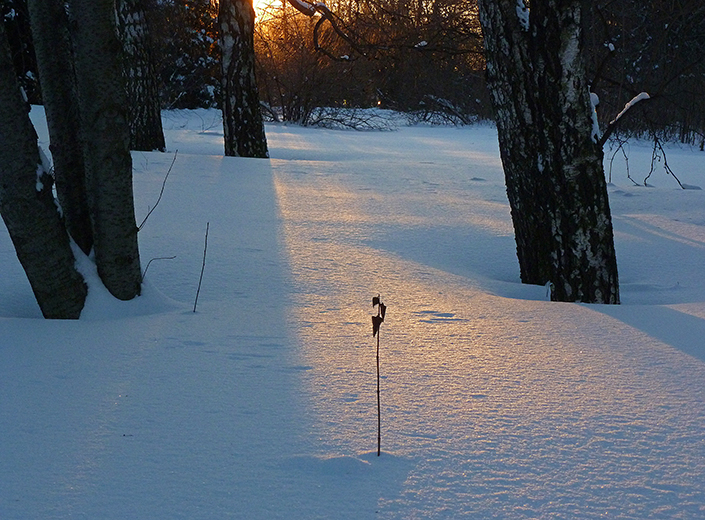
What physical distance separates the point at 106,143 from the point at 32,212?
312mm

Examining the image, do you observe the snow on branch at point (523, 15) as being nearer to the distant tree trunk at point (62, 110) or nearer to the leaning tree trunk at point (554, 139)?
the leaning tree trunk at point (554, 139)

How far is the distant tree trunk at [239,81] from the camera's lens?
22.6 ft

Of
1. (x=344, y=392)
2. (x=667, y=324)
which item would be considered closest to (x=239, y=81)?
(x=667, y=324)

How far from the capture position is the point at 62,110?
2.18m

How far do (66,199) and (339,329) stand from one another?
1074 mm

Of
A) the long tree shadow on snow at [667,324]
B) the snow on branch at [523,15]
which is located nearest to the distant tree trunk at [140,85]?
the snow on branch at [523,15]

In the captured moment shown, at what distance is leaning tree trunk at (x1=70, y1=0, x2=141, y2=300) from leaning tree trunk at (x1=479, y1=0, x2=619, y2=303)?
1551 mm

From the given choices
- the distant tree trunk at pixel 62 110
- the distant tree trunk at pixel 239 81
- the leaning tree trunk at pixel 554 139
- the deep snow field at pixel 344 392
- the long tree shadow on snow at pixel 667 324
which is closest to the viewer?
the deep snow field at pixel 344 392

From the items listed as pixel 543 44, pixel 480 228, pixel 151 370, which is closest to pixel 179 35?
pixel 480 228

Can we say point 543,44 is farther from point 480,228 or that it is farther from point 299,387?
point 299,387

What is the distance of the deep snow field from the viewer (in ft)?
3.69

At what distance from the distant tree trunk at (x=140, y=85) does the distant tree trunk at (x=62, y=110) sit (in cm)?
499

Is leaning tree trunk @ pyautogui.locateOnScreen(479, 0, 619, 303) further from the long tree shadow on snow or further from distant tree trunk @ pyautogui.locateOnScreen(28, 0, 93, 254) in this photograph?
distant tree trunk @ pyautogui.locateOnScreen(28, 0, 93, 254)

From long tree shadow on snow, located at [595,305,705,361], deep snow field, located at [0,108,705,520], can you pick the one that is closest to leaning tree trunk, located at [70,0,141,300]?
deep snow field, located at [0,108,705,520]
